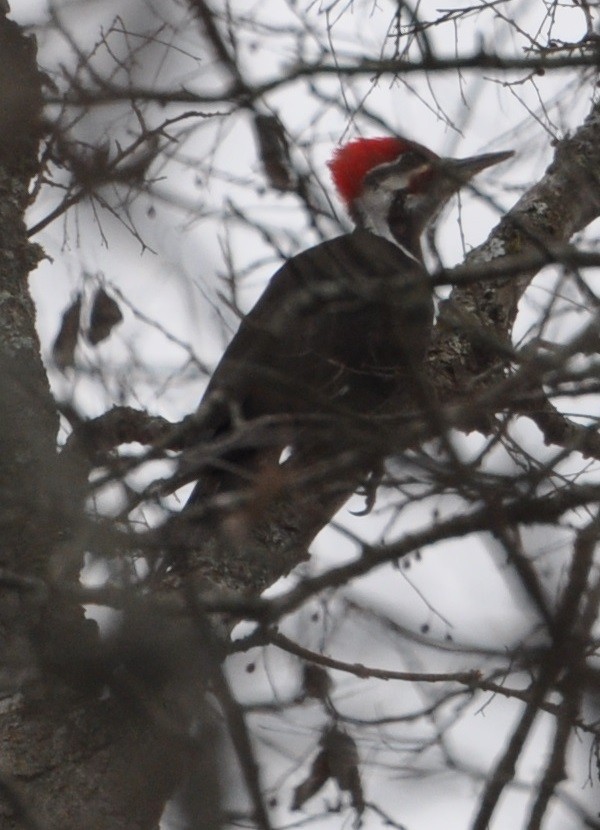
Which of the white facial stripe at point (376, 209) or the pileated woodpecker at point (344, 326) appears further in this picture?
the white facial stripe at point (376, 209)

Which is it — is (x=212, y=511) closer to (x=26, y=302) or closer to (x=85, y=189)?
(x=85, y=189)

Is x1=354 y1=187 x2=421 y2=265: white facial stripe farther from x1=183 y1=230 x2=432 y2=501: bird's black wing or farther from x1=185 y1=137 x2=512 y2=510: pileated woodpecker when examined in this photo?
x1=183 y1=230 x2=432 y2=501: bird's black wing

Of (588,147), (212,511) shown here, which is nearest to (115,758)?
(212,511)

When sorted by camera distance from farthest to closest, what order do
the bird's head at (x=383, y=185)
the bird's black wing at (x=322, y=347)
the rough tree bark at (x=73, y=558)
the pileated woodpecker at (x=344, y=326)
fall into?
the bird's head at (x=383, y=185) < the bird's black wing at (x=322, y=347) < the pileated woodpecker at (x=344, y=326) < the rough tree bark at (x=73, y=558)

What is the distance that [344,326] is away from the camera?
4434mm

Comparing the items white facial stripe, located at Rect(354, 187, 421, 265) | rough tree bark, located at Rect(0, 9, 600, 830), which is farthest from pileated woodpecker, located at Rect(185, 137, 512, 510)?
rough tree bark, located at Rect(0, 9, 600, 830)

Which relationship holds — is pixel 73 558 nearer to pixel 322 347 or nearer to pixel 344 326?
pixel 322 347

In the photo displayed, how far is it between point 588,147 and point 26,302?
6.00 feet

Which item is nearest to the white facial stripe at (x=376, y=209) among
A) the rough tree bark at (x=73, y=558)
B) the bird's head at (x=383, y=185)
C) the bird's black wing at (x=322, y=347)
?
the bird's head at (x=383, y=185)

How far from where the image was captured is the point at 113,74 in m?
2.95

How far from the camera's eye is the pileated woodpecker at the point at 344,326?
239 cm

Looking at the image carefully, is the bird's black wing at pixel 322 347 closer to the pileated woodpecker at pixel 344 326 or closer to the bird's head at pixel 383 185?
the pileated woodpecker at pixel 344 326

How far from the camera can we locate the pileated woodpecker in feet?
7.86

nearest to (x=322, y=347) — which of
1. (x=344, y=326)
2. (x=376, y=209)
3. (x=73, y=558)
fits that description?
(x=344, y=326)
